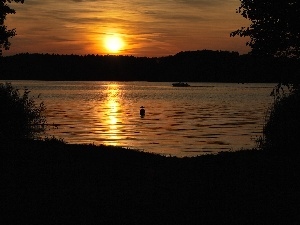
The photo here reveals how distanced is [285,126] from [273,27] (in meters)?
4.71

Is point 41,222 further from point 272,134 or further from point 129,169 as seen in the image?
point 272,134

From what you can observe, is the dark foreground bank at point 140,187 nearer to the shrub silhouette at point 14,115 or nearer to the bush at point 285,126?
the bush at point 285,126

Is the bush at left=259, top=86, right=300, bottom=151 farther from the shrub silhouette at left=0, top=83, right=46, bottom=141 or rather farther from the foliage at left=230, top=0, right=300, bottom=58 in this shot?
the shrub silhouette at left=0, top=83, right=46, bottom=141

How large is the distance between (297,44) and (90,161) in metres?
12.0

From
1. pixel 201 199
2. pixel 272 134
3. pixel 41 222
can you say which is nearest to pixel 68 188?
pixel 41 222

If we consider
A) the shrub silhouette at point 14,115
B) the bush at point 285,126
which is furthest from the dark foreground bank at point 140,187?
the shrub silhouette at point 14,115

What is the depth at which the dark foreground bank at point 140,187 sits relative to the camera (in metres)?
10.9

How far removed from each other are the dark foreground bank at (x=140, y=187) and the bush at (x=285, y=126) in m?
5.35

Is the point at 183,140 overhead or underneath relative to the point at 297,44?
underneath

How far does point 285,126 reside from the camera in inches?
950

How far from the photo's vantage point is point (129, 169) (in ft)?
49.9

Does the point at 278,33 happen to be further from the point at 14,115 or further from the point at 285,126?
the point at 14,115

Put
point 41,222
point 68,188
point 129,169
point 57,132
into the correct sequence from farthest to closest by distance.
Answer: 1. point 57,132
2. point 129,169
3. point 68,188
4. point 41,222

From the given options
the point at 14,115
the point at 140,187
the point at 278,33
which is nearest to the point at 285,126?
the point at 278,33
